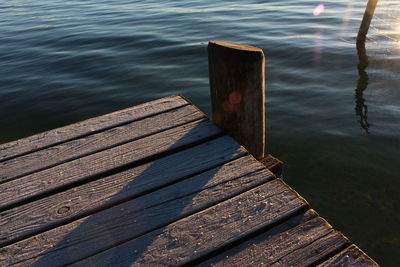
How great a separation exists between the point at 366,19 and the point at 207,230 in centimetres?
851

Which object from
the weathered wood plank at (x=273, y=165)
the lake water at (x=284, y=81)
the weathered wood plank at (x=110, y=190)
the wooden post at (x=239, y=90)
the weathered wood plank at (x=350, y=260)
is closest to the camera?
the weathered wood plank at (x=350, y=260)

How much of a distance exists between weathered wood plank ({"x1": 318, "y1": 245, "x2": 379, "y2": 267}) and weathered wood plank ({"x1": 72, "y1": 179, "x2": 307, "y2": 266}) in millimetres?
348

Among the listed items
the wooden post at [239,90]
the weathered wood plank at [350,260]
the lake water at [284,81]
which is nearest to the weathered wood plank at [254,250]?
the weathered wood plank at [350,260]

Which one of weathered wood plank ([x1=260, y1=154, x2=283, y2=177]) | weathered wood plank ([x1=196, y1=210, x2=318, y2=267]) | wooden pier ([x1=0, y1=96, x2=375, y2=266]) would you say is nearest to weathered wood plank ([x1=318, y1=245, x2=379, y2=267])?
wooden pier ([x1=0, y1=96, x2=375, y2=266])

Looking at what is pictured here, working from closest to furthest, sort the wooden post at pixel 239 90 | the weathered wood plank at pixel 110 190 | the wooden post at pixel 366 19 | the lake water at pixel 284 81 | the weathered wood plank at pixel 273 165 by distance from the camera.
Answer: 1. the weathered wood plank at pixel 110 190
2. the wooden post at pixel 239 90
3. the weathered wood plank at pixel 273 165
4. the lake water at pixel 284 81
5. the wooden post at pixel 366 19

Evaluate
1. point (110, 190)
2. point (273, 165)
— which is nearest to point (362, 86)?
point (273, 165)

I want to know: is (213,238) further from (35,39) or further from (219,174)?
(35,39)

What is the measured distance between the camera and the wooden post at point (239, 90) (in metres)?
2.54

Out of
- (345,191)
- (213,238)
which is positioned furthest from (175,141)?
(345,191)

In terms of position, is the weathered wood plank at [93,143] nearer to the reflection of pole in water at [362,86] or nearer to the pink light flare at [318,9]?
the reflection of pole in water at [362,86]

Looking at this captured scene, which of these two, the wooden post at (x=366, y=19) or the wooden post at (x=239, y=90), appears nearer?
the wooden post at (x=239, y=90)

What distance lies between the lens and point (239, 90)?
264cm

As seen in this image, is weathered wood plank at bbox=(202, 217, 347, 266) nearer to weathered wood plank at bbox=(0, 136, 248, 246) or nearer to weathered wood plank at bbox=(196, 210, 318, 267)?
weathered wood plank at bbox=(196, 210, 318, 267)

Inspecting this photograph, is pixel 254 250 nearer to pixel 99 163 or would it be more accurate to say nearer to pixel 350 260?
pixel 350 260
